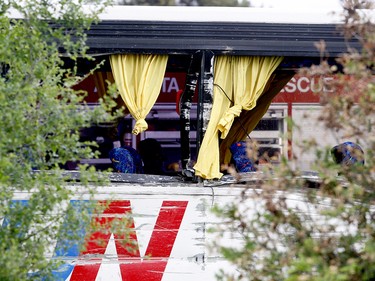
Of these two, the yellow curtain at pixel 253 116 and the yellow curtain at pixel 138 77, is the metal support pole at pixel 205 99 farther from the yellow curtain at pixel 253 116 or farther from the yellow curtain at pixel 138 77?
the yellow curtain at pixel 253 116

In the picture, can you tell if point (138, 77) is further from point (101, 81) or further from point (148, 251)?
point (101, 81)

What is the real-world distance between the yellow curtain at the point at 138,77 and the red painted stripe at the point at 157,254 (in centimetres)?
78

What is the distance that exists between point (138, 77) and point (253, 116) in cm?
239

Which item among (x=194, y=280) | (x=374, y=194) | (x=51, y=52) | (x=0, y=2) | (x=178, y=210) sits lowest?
(x=194, y=280)

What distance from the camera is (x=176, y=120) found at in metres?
9.77

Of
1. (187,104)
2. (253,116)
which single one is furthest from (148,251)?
(253,116)

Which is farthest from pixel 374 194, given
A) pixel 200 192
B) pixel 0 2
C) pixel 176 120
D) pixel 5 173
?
pixel 176 120

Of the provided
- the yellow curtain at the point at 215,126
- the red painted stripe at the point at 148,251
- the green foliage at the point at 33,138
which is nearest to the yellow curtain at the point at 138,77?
the yellow curtain at the point at 215,126

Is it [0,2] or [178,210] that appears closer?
[0,2]

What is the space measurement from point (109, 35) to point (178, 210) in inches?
60.2

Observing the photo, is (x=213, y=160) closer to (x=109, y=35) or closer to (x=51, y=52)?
(x=109, y=35)

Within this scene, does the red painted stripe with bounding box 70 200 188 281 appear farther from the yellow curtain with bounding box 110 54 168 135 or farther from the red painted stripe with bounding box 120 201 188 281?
the yellow curtain with bounding box 110 54 168 135

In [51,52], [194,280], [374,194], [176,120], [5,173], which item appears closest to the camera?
[374,194]

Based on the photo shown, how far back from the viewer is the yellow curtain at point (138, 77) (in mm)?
6824
